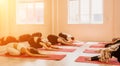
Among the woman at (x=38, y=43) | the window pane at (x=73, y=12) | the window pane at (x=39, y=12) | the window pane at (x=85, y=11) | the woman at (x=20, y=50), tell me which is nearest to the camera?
the woman at (x=20, y=50)

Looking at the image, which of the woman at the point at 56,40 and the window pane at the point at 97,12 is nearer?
the woman at the point at 56,40

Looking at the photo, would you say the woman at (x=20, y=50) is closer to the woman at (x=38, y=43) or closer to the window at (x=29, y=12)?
the woman at (x=38, y=43)

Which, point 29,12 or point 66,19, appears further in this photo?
point 29,12

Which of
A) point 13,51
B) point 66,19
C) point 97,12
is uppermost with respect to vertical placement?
point 97,12

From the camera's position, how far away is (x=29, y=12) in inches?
346

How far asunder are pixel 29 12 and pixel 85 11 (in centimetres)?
265

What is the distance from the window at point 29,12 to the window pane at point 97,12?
89.7 inches

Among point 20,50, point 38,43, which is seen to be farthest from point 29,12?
point 20,50

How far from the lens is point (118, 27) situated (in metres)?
7.40

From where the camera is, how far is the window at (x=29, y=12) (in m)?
8.55

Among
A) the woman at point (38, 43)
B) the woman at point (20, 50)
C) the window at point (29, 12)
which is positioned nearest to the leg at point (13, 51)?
the woman at point (20, 50)

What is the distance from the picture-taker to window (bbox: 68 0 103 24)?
7766mm

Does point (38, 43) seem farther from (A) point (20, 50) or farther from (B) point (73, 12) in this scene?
(B) point (73, 12)

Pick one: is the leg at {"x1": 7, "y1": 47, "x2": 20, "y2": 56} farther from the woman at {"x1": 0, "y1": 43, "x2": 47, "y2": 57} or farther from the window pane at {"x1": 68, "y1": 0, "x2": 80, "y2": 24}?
the window pane at {"x1": 68, "y1": 0, "x2": 80, "y2": 24}
